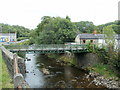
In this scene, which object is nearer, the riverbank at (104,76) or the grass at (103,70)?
the riverbank at (104,76)

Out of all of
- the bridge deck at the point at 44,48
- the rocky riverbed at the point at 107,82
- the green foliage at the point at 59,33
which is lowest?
the rocky riverbed at the point at 107,82

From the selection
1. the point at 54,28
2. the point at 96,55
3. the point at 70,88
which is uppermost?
the point at 54,28

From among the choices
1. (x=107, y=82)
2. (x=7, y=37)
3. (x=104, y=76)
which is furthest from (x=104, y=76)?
(x=7, y=37)

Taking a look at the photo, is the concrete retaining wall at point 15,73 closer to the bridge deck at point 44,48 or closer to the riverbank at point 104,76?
the bridge deck at point 44,48

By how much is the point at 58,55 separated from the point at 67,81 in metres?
19.9

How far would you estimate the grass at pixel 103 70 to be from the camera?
20.6 m

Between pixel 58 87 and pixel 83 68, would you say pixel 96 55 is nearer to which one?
pixel 83 68

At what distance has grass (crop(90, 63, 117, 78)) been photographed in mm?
20625

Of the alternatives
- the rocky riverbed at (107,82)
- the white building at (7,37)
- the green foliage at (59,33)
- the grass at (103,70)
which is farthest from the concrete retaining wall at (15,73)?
the white building at (7,37)

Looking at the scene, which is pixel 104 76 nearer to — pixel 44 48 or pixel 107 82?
pixel 107 82

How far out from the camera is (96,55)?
25.8 metres

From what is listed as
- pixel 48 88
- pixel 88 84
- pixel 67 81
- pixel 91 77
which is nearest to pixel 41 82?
pixel 48 88

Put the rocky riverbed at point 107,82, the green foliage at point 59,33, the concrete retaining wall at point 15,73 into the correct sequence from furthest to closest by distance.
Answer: the green foliage at point 59,33
the rocky riverbed at point 107,82
the concrete retaining wall at point 15,73

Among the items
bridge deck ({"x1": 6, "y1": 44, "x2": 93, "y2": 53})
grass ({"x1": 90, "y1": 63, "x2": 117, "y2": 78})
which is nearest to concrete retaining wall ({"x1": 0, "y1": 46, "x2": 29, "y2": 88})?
bridge deck ({"x1": 6, "y1": 44, "x2": 93, "y2": 53})
